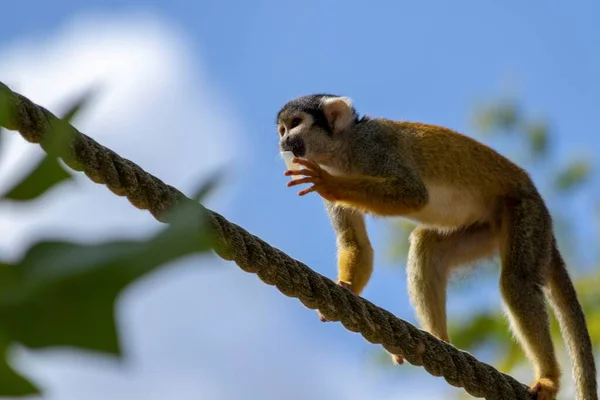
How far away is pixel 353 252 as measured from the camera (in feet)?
21.4

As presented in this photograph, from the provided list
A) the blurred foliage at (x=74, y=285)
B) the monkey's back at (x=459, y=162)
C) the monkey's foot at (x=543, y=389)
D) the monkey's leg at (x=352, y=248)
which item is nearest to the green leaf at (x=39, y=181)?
the blurred foliage at (x=74, y=285)

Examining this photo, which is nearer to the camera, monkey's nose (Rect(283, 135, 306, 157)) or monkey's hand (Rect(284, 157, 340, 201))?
monkey's hand (Rect(284, 157, 340, 201))

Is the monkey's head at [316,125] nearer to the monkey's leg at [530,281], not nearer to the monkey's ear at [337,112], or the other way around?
the monkey's ear at [337,112]

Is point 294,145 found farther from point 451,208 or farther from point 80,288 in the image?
point 80,288

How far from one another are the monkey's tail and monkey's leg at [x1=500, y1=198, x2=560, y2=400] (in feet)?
1.08

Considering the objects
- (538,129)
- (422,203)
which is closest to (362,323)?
(422,203)

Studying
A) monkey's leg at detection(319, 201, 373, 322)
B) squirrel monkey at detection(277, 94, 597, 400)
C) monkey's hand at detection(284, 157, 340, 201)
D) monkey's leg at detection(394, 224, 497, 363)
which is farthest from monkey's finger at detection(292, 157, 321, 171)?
monkey's leg at detection(394, 224, 497, 363)

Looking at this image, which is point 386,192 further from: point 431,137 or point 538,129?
point 538,129

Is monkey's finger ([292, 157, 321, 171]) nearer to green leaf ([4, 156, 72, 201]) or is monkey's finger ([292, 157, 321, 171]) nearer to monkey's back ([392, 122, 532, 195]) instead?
monkey's back ([392, 122, 532, 195])

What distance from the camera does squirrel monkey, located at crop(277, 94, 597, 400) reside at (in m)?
6.23

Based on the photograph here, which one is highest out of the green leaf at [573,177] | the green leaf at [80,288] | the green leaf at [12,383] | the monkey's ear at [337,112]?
the green leaf at [573,177]

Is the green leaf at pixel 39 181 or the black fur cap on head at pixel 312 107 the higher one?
the black fur cap on head at pixel 312 107

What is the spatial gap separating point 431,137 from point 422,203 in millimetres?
769

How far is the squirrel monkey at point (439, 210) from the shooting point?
6.23 m
